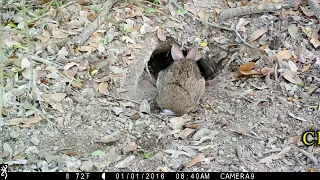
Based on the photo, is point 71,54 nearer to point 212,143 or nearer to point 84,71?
point 84,71

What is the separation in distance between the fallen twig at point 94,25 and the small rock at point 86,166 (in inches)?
81.9

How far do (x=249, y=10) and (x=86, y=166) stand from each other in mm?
3738

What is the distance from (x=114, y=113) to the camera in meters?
5.39

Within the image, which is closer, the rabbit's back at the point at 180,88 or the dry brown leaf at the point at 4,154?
the dry brown leaf at the point at 4,154

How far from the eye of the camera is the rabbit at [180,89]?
564 centimetres

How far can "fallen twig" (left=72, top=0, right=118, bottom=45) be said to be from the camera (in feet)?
20.1

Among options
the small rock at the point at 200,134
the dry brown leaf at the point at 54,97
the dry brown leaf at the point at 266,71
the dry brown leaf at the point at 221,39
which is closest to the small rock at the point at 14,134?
the dry brown leaf at the point at 54,97

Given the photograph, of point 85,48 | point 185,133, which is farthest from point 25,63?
point 185,133

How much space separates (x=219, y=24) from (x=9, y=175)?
3874 millimetres

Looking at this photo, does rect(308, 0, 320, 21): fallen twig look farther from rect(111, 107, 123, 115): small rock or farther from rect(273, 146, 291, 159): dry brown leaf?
rect(111, 107, 123, 115): small rock

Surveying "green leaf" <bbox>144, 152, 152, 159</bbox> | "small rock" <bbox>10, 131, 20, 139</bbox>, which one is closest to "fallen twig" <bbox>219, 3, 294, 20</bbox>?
"green leaf" <bbox>144, 152, 152, 159</bbox>

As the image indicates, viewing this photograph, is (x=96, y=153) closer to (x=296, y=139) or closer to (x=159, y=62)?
(x=296, y=139)

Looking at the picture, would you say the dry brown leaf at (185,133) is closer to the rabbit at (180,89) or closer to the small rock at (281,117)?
the rabbit at (180,89)

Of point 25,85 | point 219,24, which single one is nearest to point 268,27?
point 219,24
